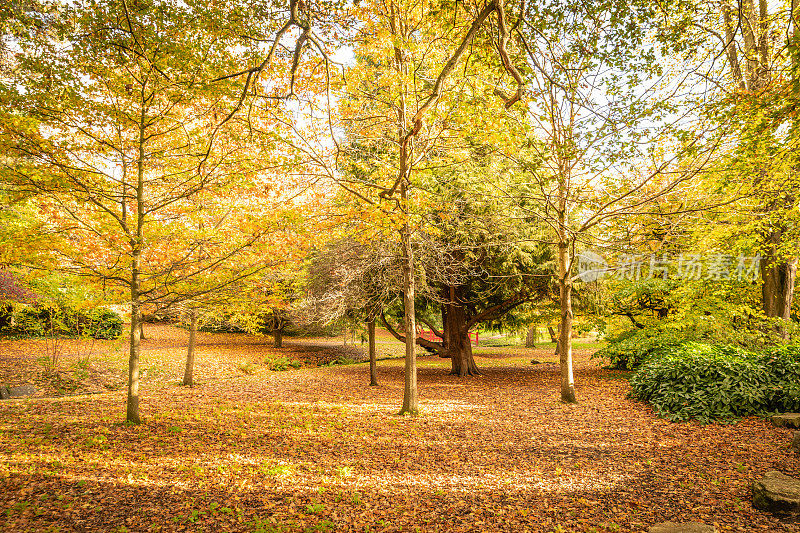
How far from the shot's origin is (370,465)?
218 inches

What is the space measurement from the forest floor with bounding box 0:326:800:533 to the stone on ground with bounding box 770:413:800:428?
14 cm

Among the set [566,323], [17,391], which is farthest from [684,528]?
[17,391]

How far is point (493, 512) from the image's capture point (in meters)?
4.24

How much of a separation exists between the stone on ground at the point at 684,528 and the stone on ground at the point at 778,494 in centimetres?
74

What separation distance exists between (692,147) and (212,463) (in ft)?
26.9

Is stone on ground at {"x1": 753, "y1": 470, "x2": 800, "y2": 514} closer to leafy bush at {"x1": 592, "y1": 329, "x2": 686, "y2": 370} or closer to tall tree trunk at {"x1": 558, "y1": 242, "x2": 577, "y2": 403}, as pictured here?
tall tree trunk at {"x1": 558, "y1": 242, "x2": 577, "y2": 403}

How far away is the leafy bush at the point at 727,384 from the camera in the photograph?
6.75 m

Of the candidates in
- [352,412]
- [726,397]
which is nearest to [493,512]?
[352,412]

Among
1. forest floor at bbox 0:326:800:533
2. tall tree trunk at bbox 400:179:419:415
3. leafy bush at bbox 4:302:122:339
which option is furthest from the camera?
leafy bush at bbox 4:302:122:339

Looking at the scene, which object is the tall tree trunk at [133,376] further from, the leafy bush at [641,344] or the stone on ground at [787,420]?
the leafy bush at [641,344]

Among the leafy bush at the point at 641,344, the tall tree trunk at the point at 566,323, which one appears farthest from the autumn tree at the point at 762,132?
the tall tree trunk at the point at 566,323

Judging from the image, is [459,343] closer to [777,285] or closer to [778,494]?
[777,285]

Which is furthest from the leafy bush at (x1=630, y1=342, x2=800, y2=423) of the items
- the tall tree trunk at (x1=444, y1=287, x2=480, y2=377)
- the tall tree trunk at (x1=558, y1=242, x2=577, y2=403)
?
the tall tree trunk at (x1=444, y1=287, x2=480, y2=377)

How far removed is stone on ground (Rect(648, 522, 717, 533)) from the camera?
3.46 m
